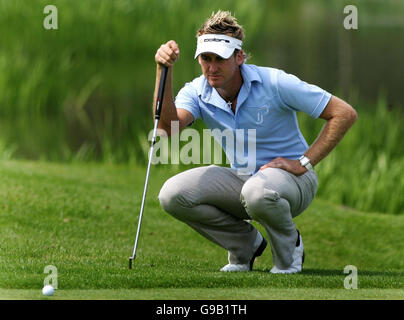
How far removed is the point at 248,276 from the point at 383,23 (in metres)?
15.3

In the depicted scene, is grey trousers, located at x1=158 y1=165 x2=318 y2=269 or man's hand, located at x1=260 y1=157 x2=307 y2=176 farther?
man's hand, located at x1=260 y1=157 x2=307 y2=176

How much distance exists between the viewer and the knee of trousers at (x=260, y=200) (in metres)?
4.55

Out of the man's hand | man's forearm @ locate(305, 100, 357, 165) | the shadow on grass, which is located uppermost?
man's forearm @ locate(305, 100, 357, 165)

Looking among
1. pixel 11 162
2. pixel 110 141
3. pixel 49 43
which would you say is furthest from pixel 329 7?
pixel 11 162

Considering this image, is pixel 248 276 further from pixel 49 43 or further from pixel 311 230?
pixel 49 43

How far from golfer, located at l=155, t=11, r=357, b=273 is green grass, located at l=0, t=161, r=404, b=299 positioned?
0.32 m

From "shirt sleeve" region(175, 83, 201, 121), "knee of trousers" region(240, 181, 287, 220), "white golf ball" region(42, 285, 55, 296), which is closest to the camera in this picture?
"white golf ball" region(42, 285, 55, 296)

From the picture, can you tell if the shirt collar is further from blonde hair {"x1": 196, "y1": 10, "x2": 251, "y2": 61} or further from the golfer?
blonde hair {"x1": 196, "y1": 10, "x2": 251, "y2": 61}

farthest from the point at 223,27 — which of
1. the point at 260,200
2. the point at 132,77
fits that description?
the point at 132,77

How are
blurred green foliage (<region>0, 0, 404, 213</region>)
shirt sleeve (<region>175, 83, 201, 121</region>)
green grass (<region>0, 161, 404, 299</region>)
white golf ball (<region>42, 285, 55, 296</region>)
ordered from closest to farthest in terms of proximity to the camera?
1. white golf ball (<region>42, 285, 55, 296</region>)
2. green grass (<region>0, 161, 404, 299</region>)
3. shirt sleeve (<region>175, 83, 201, 121</region>)
4. blurred green foliage (<region>0, 0, 404, 213</region>)

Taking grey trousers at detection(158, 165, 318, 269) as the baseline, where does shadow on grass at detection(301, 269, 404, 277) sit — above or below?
below

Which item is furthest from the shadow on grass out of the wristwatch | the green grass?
the wristwatch

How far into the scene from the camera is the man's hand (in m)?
4.77

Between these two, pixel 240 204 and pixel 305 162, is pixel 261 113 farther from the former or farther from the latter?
pixel 240 204
